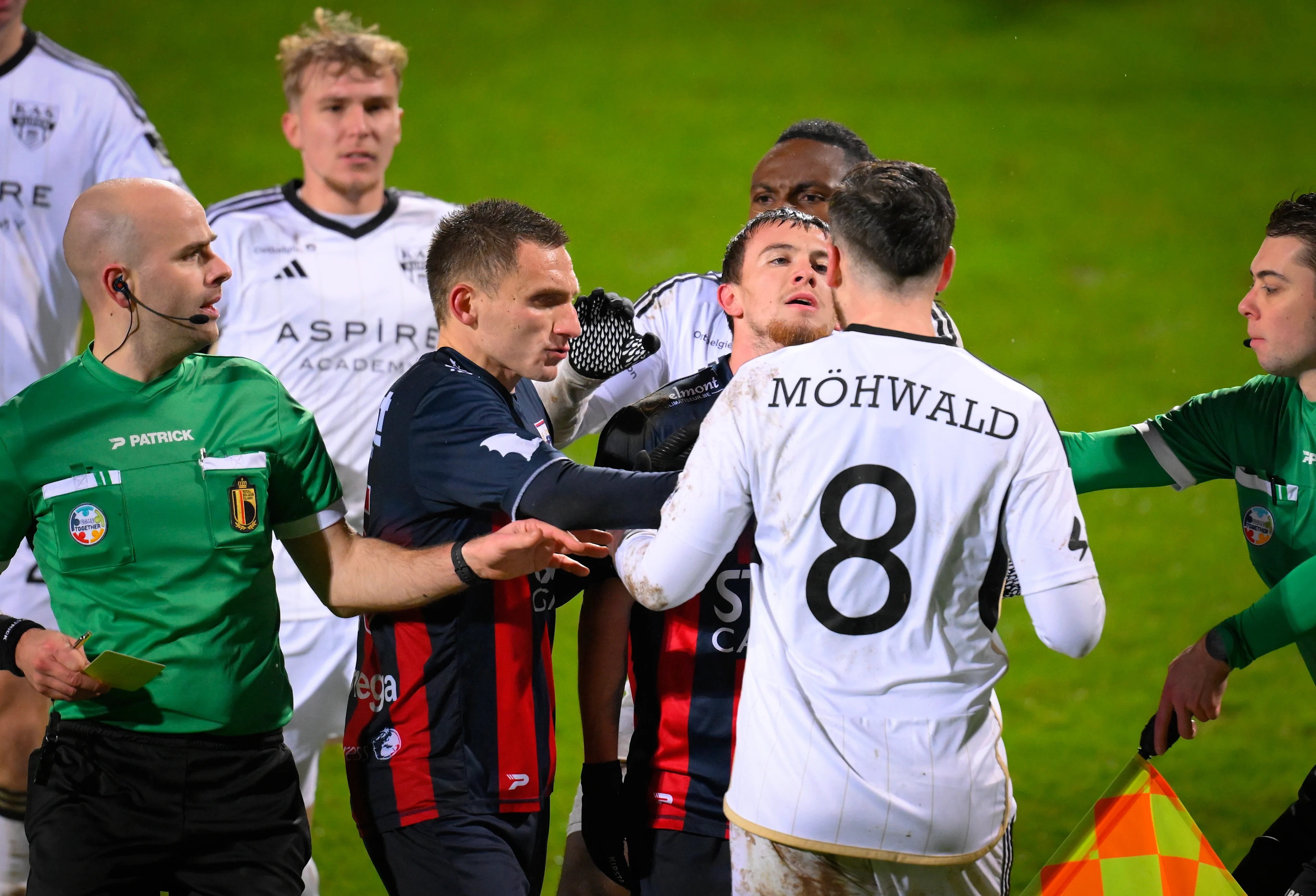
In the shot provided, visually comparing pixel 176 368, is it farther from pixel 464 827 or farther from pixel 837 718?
pixel 837 718

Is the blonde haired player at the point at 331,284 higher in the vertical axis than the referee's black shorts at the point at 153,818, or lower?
higher

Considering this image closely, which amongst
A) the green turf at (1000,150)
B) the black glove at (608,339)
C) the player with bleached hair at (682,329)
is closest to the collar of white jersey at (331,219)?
the player with bleached hair at (682,329)

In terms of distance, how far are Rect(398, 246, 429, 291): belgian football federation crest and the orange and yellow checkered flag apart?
328 centimetres

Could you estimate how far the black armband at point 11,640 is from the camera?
Answer: 8.94ft

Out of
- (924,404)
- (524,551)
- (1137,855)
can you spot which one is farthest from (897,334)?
(1137,855)

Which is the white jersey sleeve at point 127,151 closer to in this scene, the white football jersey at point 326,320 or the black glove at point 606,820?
the white football jersey at point 326,320

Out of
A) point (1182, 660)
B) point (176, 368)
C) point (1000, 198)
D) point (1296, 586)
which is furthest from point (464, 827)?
point (1000, 198)

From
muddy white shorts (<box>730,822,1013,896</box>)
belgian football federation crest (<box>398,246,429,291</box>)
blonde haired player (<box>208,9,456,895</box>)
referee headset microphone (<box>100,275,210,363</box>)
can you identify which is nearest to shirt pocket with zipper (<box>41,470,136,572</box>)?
referee headset microphone (<box>100,275,210,363</box>)

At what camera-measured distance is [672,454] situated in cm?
296

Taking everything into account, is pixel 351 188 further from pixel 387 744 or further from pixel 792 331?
pixel 387 744

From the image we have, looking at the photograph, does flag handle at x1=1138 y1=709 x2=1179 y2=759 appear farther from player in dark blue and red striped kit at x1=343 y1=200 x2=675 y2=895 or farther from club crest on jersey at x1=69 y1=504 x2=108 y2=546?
club crest on jersey at x1=69 y1=504 x2=108 y2=546

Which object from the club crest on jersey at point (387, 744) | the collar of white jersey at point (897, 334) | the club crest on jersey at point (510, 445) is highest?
the collar of white jersey at point (897, 334)

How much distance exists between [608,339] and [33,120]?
304 centimetres

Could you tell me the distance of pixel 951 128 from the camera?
43.3 ft
